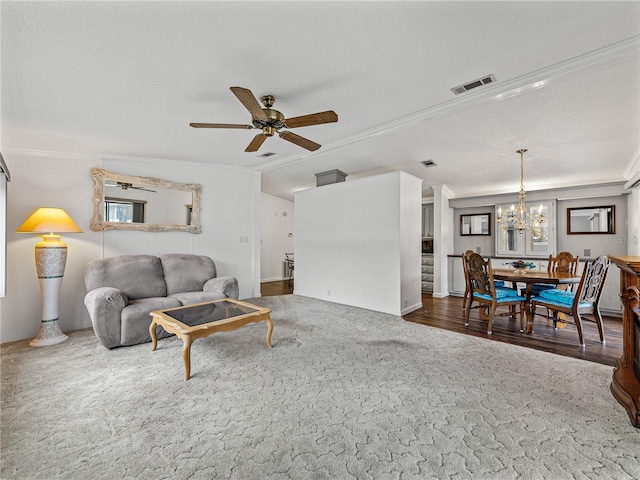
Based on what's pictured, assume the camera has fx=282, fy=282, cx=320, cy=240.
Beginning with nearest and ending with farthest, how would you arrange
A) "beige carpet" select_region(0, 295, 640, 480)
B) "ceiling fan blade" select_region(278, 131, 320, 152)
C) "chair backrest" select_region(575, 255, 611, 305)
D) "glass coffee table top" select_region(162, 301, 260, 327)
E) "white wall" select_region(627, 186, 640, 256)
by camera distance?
"beige carpet" select_region(0, 295, 640, 480), "glass coffee table top" select_region(162, 301, 260, 327), "ceiling fan blade" select_region(278, 131, 320, 152), "chair backrest" select_region(575, 255, 611, 305), "white wall" select_region(627, 186, 640, 256)

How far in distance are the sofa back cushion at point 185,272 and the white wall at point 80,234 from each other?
55 cm

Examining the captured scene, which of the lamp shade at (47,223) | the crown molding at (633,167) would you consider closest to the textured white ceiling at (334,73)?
the crown molding at (633,167)

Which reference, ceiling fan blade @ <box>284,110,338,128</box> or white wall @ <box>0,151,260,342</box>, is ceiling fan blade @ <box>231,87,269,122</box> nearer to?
ceiling fan blade @ <box>284,110,338,128</box>

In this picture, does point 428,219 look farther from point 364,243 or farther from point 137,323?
point 137,323

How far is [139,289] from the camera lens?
3.71 m

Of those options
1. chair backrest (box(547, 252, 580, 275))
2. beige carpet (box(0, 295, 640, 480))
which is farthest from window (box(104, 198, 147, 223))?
chair backrest (box(547, 252, 580, 275))

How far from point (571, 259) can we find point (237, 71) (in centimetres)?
511

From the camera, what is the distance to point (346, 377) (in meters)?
2.38

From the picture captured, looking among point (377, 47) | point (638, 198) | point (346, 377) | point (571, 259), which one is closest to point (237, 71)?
point (377, 47)

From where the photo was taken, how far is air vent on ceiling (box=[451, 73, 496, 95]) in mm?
2447

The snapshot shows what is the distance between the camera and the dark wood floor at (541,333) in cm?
296

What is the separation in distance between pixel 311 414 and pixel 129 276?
3.13 meters

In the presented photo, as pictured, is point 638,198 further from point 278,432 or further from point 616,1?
point 278,432

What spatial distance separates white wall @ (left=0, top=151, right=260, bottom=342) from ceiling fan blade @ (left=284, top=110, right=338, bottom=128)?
3.13 meters
